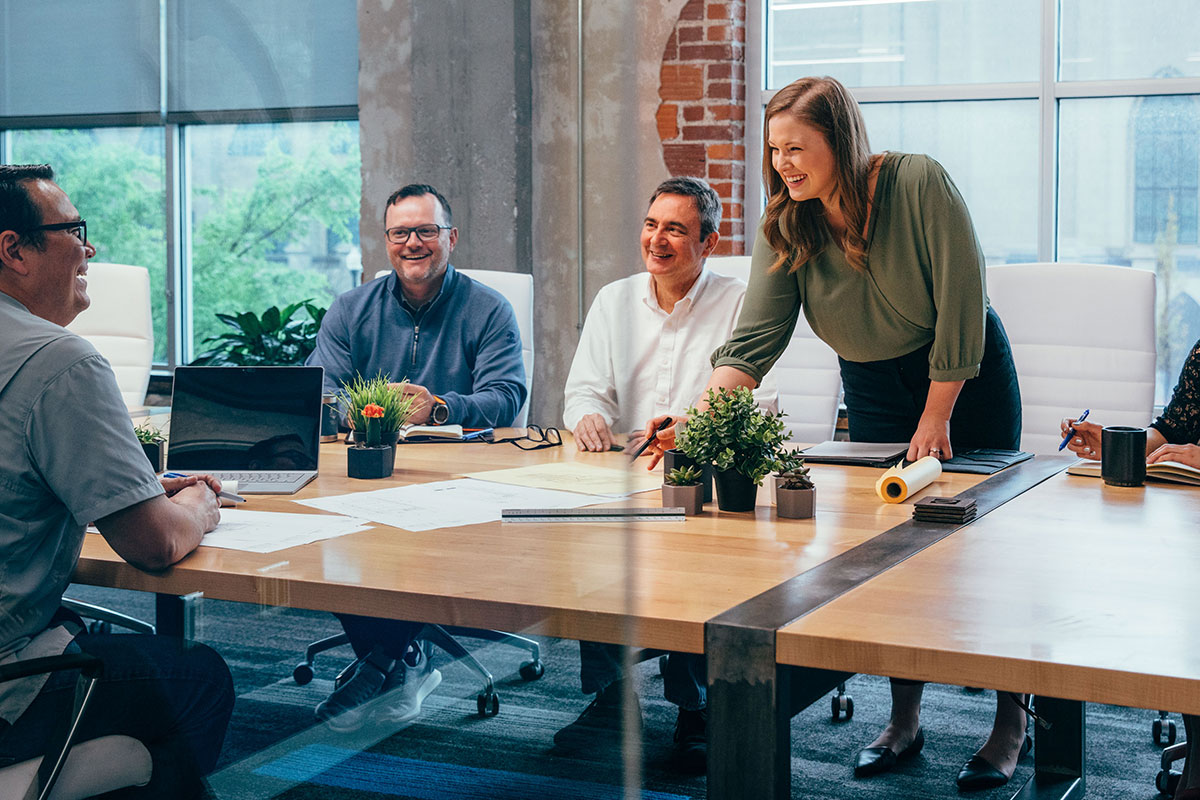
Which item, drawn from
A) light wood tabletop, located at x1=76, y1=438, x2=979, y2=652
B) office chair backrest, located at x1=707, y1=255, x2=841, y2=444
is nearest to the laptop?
light wood tabletop, located at x1=76, y1=438, x2=979, y2=652

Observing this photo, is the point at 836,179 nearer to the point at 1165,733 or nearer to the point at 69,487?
the point at 1165,733

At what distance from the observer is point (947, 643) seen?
100cm

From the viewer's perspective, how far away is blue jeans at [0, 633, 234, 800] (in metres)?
1.15

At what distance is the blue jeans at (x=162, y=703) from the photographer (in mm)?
1154

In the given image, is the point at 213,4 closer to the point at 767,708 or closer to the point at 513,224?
the point at 513,224

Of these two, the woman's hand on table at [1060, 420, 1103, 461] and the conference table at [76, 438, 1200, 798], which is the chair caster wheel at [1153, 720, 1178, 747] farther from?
the conference table at [76, 438, 1200, 798]

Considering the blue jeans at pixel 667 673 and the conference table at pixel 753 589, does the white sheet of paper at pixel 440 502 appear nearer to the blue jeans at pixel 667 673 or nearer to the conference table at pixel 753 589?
the conference table at pixel 753 589

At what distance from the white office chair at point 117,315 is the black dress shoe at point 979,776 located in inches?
65.9

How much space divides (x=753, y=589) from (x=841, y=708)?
1.55 meters

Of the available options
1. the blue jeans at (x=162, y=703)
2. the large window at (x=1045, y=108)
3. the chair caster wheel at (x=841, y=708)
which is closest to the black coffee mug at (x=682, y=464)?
the blue jeans at (x=162, y=703)

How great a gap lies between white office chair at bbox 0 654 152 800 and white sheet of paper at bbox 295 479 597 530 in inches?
18.2

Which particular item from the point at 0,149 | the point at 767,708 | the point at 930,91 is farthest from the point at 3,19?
the point at 930,91

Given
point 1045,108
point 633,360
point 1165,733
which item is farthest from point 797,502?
point 1045,108

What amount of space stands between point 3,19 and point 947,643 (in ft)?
3.21
